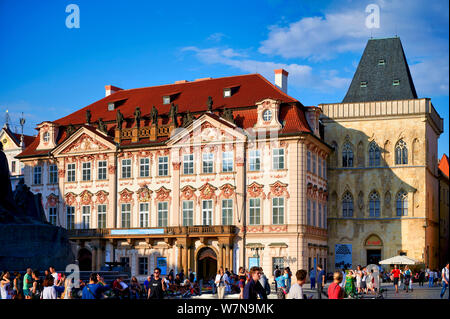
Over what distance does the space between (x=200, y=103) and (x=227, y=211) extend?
8.22 meters

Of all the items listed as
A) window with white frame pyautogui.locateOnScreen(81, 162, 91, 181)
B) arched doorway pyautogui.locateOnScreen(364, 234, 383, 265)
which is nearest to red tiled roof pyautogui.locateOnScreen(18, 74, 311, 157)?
window with white frame pyautogui.locateOnScreen(81, 162, 91, 181)

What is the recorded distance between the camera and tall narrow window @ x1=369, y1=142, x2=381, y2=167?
52.6 m

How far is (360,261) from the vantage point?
52.4 m

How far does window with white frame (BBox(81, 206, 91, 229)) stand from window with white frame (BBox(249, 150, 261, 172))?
13.0 m

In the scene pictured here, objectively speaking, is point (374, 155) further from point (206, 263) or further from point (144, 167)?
point (144, 167)

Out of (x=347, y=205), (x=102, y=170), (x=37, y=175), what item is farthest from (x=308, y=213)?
(x=37, y=175)

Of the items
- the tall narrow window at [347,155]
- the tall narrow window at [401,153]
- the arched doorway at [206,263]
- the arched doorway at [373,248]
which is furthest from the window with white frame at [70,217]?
the tall narrow window at [401,153]

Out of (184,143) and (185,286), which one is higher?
(184,143)

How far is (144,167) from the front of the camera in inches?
2055

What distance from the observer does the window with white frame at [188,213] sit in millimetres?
49972

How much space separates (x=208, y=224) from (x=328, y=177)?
998cm

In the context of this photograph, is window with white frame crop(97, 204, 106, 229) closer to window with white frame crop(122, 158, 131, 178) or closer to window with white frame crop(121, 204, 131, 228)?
window with white frame crop(121, 204, 131, 228)

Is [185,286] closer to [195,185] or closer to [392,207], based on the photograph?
[195,185]
